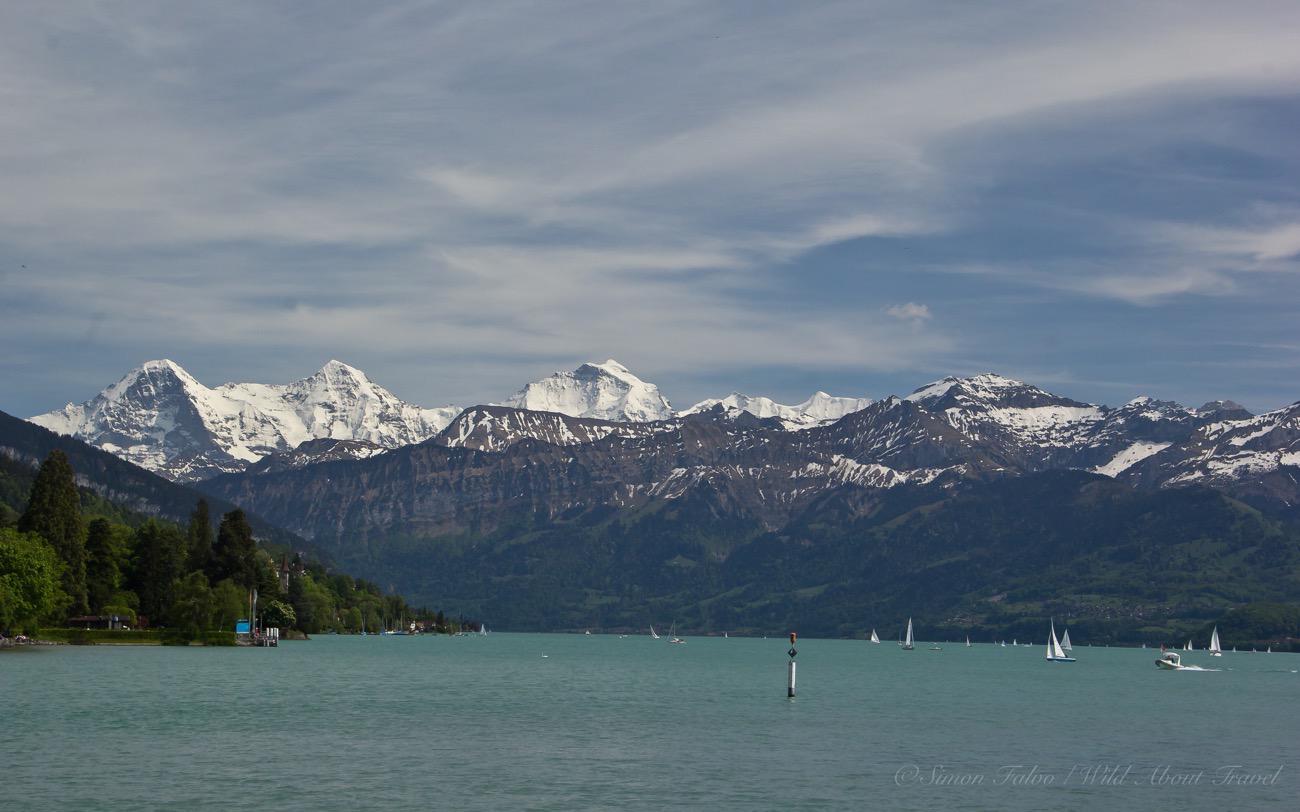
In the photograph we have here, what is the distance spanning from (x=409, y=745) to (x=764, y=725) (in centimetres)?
3220

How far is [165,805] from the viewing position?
211 ft

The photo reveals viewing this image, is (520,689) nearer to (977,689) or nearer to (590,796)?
(977,689)

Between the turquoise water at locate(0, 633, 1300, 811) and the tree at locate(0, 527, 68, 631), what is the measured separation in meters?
→ 26.2

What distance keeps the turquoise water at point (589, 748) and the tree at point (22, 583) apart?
26155mm

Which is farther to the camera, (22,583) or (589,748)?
(22,583)

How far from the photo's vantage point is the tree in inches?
7185

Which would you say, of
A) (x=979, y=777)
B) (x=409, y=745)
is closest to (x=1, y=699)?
(x=409, y=745)

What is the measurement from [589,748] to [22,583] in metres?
119

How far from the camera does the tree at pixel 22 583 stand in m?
182

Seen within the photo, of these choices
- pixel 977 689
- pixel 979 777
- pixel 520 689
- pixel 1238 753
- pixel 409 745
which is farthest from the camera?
pixel 977 689

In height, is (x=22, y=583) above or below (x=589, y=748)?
above

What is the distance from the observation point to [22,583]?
7259 inches

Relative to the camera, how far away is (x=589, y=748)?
9200cm

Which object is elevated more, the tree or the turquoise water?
the tree
